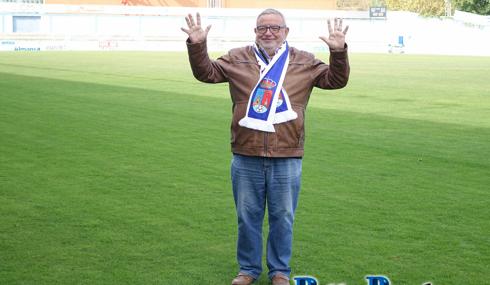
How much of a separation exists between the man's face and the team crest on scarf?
0.06 metres

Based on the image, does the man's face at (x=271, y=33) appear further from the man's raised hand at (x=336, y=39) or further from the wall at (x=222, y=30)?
the wall at (x=222, y=30)

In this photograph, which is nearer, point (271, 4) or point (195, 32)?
point (195, 32)

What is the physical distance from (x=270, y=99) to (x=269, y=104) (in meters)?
0.03

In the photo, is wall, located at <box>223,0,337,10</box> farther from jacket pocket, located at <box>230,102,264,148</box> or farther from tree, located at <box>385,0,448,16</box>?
jacket pocket, located at <box>230,102,264,148</box>

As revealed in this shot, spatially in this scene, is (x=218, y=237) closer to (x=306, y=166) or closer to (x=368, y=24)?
(x=306, y=166)

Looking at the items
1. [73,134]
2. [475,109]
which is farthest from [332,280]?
[475,109]

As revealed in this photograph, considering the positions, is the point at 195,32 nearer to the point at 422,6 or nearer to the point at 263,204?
the point at 263,204

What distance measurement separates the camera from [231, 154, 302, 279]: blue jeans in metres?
5.63

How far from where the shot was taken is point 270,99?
17.9ft

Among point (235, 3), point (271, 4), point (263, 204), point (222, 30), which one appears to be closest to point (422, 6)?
point (271, 4)

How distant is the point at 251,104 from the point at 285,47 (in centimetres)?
44

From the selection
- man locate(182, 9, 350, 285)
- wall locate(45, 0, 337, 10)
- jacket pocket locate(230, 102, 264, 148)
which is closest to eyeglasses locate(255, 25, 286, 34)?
man locate(182, 9, 350, 285)

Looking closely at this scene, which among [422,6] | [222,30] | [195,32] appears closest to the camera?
[195,32]

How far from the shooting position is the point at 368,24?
7281 centimetres
